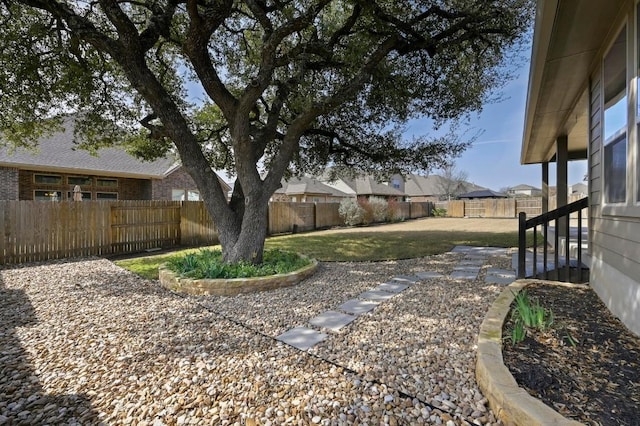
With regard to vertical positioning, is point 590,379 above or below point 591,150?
below

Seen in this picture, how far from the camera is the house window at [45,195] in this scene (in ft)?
40.5

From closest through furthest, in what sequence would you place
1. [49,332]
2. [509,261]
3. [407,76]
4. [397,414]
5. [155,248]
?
1. [397,414]
2. [49,332]
3. [509,261]
4. [407,76]
5. [155,248]

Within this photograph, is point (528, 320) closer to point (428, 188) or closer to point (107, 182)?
point (107, 182)

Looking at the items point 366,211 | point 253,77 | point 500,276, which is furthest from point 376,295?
point 366,211

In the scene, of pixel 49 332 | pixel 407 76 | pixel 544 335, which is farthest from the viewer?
pixel 407 76

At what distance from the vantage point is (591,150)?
4.39m

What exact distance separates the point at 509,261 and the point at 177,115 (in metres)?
7.29

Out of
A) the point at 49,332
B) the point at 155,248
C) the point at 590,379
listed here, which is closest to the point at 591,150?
the point at 590,379

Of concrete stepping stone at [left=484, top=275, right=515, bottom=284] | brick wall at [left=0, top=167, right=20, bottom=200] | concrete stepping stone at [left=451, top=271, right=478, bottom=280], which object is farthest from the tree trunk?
brick wall at [left=0, top=167, right=20, bottom=200]

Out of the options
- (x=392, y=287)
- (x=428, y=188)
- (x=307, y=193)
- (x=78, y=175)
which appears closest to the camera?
(x=392, y=287)

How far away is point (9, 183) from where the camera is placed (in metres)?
11.3

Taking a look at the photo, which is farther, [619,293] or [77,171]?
[77,171]

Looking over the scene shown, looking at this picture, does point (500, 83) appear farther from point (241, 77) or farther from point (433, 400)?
point (433, 400)

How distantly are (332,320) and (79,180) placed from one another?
14.7 metres
